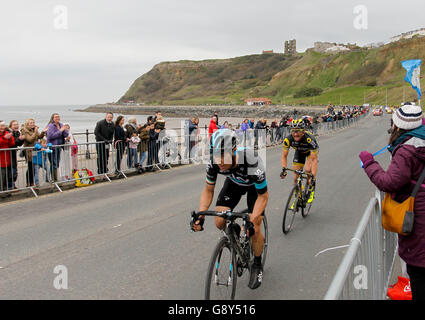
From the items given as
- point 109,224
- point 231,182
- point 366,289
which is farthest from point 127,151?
point 366,289

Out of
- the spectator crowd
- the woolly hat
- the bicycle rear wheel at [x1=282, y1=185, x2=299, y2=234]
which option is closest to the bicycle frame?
the woolly hat

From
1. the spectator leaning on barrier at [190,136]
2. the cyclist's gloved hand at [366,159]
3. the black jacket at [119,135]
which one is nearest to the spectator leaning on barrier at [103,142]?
the black jacket at [119,135]

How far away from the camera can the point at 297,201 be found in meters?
7.48

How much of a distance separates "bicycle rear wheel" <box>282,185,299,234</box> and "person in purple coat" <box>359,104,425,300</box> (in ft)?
11.8

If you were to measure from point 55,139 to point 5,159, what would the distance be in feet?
6.07

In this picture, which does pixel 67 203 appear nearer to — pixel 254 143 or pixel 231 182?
pixel 231 182

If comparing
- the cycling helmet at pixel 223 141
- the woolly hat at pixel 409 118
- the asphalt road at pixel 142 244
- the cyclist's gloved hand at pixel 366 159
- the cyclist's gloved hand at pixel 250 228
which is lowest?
the asphalt road at pixel 142 244

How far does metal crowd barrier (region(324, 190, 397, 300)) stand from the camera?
8.02 ft

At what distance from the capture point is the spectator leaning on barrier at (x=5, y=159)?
988cm

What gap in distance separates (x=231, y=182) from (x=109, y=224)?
11.7 feet

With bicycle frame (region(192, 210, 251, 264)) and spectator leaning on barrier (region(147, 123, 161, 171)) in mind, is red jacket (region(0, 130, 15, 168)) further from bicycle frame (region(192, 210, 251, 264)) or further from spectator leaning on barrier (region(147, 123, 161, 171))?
bicycle frame (region(192, 210, 251, 264))

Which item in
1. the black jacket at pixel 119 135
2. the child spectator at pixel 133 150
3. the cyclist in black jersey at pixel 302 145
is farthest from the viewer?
the child spectator at pixel 133 150

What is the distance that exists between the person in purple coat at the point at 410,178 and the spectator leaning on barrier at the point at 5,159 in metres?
9.19

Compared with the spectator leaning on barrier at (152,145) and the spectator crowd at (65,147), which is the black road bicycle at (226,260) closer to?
the spectator crowd at (65,147)
